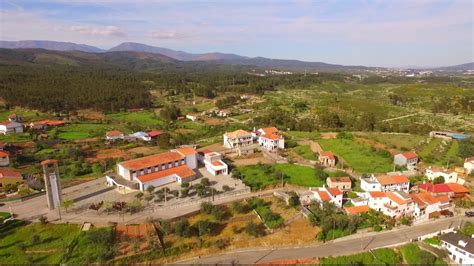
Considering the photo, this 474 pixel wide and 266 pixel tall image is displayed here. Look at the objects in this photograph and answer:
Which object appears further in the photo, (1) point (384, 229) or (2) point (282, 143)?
(2) point (282, 143)

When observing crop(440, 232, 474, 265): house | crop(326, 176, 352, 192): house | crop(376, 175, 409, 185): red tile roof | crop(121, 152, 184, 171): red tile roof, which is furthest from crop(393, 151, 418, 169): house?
crop(121, 152, 184, 171): red tile roof

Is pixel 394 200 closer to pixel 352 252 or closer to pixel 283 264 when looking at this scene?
pixel 352 252

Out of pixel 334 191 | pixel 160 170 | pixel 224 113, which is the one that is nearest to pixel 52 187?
pixel 160 170

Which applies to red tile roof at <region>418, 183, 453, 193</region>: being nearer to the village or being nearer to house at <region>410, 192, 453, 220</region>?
the village

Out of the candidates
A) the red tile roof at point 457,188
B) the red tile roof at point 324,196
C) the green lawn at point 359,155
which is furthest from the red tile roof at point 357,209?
the red tile roof at point 457,188

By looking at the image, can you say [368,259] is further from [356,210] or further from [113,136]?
[113,136]

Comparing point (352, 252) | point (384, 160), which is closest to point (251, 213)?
point (352, 252)
